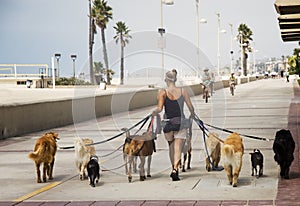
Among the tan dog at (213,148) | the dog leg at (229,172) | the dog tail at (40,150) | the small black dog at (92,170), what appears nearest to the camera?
the dog leg at (229,172)

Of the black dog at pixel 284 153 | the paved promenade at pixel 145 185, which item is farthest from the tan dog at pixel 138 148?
the black dog at pixel 284 153

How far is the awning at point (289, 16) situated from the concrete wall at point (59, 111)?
554 cm

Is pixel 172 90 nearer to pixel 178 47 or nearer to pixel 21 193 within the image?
pixel 178 47

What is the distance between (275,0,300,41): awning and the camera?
8.47m

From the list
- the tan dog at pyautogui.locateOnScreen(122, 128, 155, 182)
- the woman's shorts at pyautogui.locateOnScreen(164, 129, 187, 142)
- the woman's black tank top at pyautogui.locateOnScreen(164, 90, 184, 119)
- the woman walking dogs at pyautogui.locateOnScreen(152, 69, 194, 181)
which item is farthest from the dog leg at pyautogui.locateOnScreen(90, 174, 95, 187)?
the woman's black tank top at pyautogui.locateOnScreen(164, 90, 184, 119)

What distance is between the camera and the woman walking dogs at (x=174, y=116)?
34.0 feet

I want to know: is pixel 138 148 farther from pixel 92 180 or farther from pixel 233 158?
pixel 233 158

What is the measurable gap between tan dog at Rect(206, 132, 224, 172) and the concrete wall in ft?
23.6

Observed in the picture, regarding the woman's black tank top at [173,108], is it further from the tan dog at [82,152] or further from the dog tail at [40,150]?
the dog tail at [40,150]

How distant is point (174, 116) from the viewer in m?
10.4

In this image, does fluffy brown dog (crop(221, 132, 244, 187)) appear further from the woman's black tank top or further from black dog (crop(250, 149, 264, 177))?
the woman's black tank top

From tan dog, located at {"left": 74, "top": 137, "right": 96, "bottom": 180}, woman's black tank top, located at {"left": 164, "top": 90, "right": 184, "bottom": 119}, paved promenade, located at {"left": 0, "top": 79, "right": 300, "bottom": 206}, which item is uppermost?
woman's black tank top, located at {"left": 164, "top": 90, "right": 184, "bottom": 119}

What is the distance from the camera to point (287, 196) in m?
8.78

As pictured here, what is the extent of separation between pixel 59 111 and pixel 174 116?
12370 mm
